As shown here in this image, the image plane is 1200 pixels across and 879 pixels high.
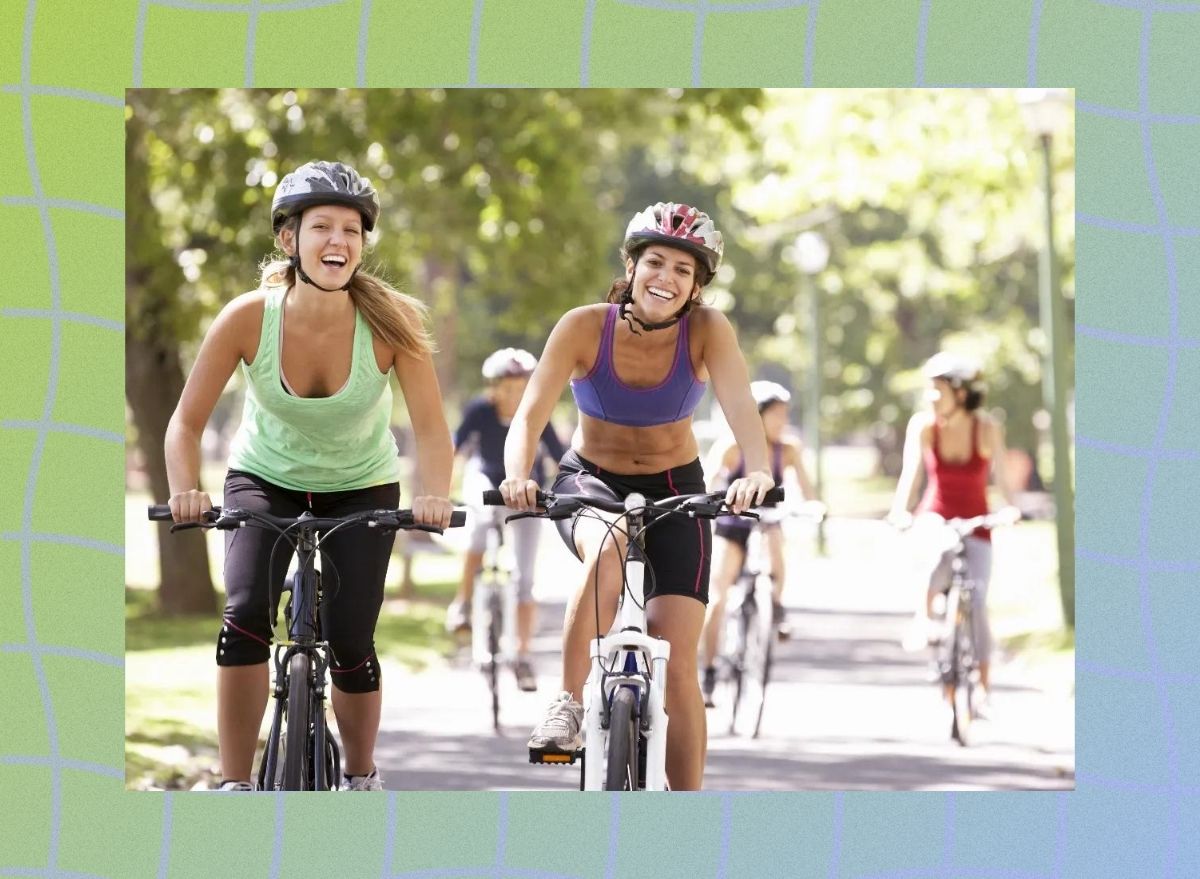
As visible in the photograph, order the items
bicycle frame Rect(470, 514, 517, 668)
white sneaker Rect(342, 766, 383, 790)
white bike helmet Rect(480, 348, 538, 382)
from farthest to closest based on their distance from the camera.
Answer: bicycle frame Rect(470, 514, 517, 668) < white bike helmet Rect(480, 348, 538, 382) < white sneaker Rect(342, 766, 383, 790)

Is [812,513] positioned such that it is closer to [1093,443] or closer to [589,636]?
[1093,443]

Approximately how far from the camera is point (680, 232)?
533 centimetres

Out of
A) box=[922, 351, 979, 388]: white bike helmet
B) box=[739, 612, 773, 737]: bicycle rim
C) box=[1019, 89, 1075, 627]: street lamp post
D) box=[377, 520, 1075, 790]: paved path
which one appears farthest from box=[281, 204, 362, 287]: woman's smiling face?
box=[1019, 89, 1075, 627]: street lamp post

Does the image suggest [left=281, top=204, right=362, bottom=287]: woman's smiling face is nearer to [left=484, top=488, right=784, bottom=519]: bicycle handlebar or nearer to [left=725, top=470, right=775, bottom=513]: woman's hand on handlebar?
[left=484, top=488, right=784, bottom=519]: bicycle handlebar

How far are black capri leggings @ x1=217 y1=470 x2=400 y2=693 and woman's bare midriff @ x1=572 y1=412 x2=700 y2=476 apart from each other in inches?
22.7

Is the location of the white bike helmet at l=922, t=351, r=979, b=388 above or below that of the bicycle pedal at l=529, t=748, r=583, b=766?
above

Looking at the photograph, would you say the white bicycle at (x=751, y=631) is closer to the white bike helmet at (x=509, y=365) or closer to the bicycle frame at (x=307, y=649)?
the white bike helmet at (x=509, y=365)

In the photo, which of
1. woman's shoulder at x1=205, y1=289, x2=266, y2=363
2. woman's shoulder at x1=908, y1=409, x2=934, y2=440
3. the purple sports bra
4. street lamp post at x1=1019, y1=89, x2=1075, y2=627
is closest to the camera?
woman's shoulder at x1=205, y1=289, x2=266, y2=363

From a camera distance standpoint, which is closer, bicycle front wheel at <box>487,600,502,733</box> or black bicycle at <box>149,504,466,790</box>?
black bicycle at <box>149,504,466,790</box>

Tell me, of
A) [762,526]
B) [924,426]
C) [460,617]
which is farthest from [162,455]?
[924,426]

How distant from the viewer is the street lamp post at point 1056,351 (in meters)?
11.4

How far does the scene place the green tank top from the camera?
5.29m

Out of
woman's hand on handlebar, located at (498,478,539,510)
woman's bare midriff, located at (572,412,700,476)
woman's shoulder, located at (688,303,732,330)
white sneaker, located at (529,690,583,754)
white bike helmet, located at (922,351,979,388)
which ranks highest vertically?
white bike helmet, located at (922,351,979,388)

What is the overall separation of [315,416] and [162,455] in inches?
321
